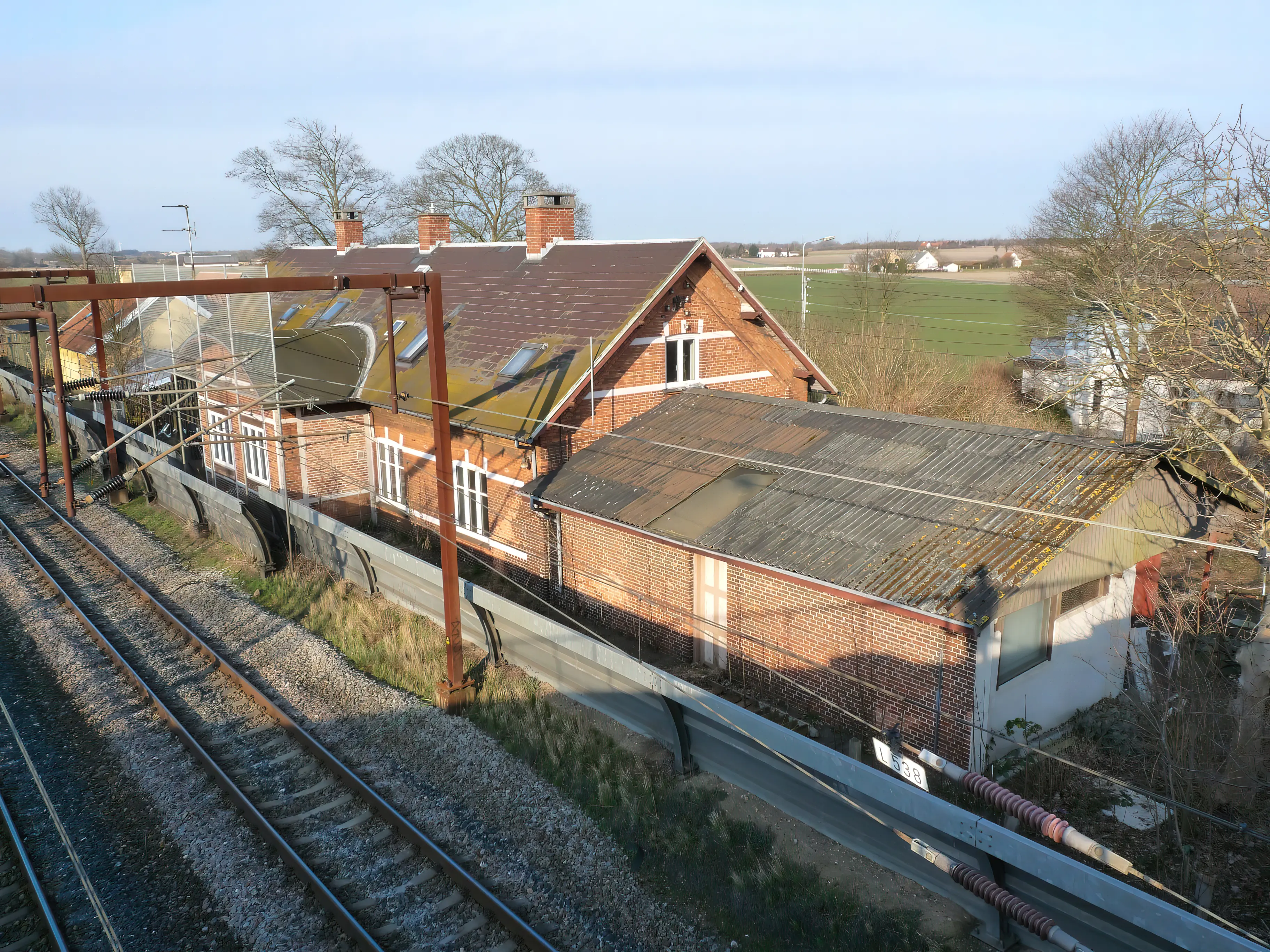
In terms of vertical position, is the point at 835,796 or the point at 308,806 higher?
the point at 835,796

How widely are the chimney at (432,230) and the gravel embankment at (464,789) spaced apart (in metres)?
14.1

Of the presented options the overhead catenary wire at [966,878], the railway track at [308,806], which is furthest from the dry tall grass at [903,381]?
the railway track at [308,806]

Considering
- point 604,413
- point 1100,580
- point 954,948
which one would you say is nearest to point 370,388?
point 604,413

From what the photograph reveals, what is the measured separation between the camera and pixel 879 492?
1201 cm

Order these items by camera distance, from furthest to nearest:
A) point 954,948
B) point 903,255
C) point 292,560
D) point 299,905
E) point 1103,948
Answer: point 903,255
point 292,560
point 299,905
point 954,948
point 1103,948

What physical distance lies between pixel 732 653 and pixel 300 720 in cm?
613

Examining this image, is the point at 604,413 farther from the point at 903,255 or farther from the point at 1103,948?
the point at 903,255

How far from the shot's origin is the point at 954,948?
7.55 metres

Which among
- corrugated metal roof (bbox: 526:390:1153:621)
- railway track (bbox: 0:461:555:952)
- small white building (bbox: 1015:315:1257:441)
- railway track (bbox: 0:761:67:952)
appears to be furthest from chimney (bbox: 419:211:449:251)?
railway track (bbox: 0:761:67:952)

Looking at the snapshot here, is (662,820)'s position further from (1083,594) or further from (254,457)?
(254,457)

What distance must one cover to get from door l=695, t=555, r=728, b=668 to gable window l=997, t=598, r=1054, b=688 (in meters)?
3.84

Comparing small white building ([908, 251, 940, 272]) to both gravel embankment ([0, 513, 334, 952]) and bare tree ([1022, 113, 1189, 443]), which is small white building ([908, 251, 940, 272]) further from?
gravel embankment ([0, 513, 334, 952])

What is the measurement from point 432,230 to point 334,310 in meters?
4.01

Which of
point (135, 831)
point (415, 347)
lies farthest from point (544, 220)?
point (135, 831)
